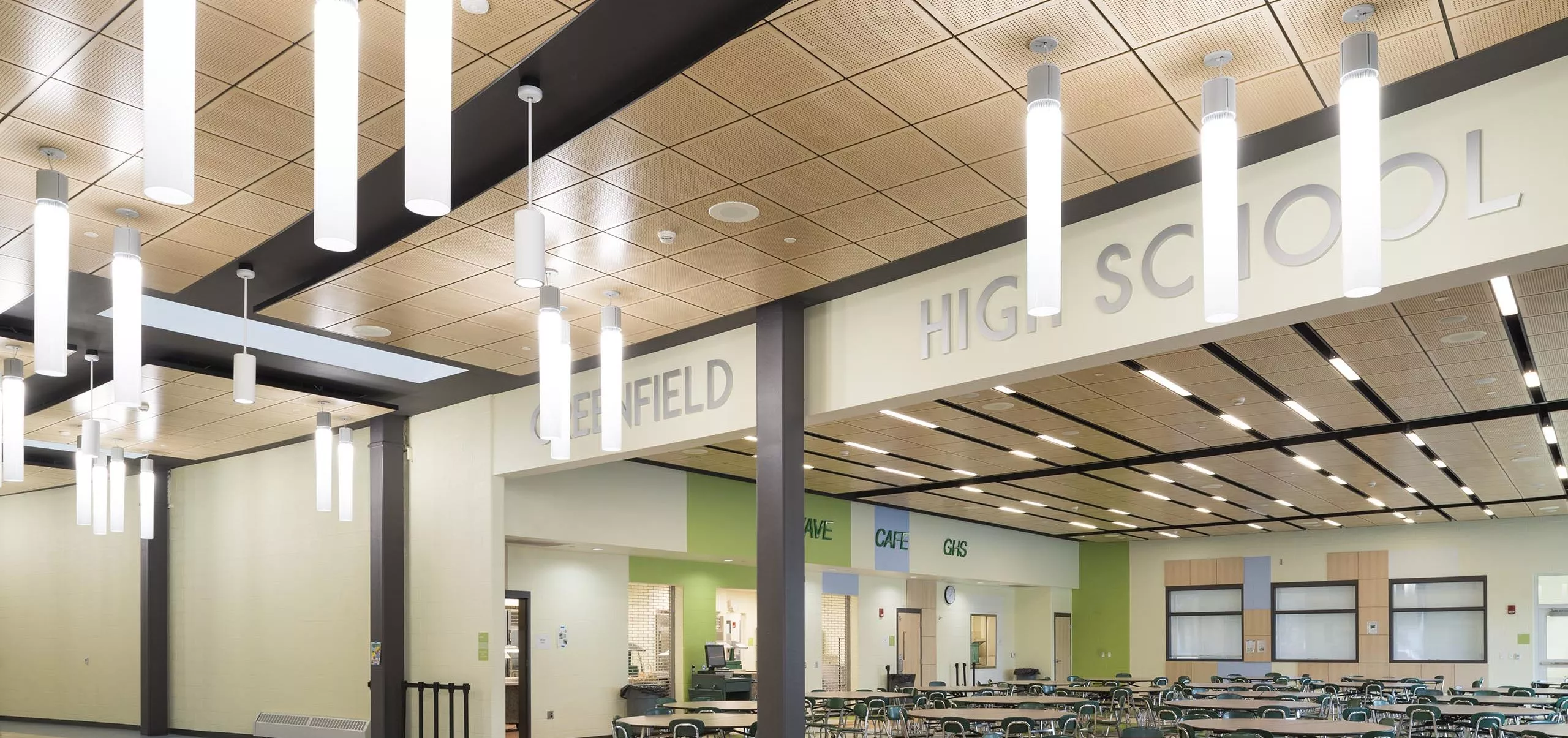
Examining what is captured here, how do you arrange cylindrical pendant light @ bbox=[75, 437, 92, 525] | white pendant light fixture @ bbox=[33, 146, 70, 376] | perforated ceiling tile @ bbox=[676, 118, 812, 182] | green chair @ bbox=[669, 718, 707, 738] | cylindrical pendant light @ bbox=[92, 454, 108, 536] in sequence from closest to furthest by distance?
white pendant light fixture @ bbox=[33, 146, 70, 376] → perforated ceiling tile @ bbox=[676, 118, 812, 182] → cylindrical pendant light @ bbox=[75, 437, 92, 525] → cylindrical pendant light @ bbox=[92, 454, 108, 536] → green chair @ bbox=[669, 718, 707, 738]

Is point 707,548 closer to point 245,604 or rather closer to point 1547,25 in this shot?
point 245,604

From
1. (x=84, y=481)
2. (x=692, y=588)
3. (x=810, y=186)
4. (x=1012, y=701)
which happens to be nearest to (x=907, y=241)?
(x=810, y=186)

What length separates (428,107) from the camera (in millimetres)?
2609

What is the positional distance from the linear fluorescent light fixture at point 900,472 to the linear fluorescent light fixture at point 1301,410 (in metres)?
5.14

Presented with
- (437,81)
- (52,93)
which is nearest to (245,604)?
(52,93)

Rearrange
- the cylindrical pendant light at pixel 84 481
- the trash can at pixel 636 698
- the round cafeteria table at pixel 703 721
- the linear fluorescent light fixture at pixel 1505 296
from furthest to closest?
the trash can at pixel 636 698 < the round cafeteria table at pixel 703 721 < the cylindrical pendant light at pixel 84 481 < the linear fluorescent light fixture at pixel 1505 296

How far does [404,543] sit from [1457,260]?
1052cm

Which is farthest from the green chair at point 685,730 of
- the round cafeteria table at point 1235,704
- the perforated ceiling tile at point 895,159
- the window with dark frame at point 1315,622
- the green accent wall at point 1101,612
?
the window with dark frame at point 1315,622

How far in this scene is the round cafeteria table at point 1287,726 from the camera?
352 inches

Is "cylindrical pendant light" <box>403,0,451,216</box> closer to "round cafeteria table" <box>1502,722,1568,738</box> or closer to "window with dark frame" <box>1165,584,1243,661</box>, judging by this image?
"round cafeteria table" <box>1502,722,1568,738</box>

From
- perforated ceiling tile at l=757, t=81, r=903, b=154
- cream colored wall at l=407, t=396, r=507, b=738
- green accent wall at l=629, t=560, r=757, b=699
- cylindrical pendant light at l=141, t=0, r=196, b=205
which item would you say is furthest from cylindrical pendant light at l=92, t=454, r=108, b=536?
green accent wall at l=629, t=560, r=757, b=699

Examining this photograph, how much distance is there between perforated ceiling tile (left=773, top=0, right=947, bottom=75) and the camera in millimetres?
4621

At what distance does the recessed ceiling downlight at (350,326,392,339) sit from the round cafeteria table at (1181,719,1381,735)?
729 cm

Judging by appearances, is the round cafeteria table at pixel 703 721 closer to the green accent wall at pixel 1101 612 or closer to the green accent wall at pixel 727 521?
the green accent wall at pixel 727 521
